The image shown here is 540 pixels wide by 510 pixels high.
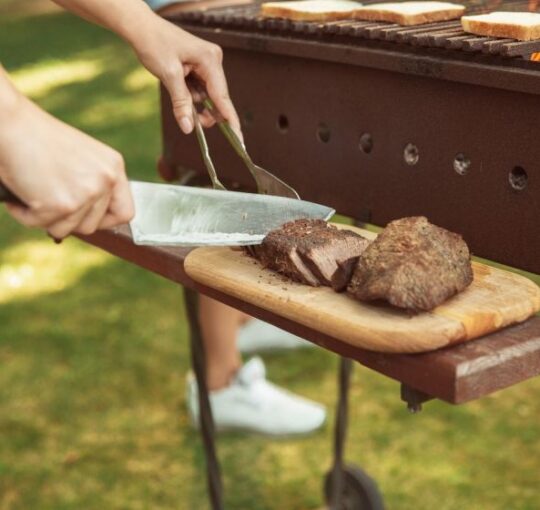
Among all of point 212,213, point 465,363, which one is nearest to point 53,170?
point 212,213

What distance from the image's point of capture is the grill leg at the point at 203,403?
2.56 meters

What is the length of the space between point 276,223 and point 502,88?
45 centimetres

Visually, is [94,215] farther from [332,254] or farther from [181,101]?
[181,101]

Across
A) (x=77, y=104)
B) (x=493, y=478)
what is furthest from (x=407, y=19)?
(x=77, y=104)

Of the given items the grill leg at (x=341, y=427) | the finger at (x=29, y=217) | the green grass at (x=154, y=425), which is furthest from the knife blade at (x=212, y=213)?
the green grass at (x=154, y=425)

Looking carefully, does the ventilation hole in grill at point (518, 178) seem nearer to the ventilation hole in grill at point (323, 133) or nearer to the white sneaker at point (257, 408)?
the ventilation hole in grill at point (323, 133)

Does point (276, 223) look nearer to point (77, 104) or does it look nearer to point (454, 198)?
point (454, 198)

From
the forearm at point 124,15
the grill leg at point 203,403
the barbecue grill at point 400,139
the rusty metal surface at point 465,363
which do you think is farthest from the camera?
the grill leg at point 203,403

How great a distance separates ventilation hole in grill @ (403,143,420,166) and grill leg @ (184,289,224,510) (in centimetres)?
76

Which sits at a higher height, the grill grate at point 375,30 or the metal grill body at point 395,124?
the grill grate at point 375,30

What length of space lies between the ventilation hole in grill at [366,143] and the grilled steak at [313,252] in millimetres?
465

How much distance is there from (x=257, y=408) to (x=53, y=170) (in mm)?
2389

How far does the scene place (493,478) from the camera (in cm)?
324

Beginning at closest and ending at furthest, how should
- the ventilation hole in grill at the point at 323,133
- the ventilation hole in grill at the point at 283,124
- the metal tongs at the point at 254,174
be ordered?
1. the metal tongs at the point at 254,174
2. the ventilation hole in grill at the point at 323,133
3. the ventilation hole in grill at the point at 283,124
